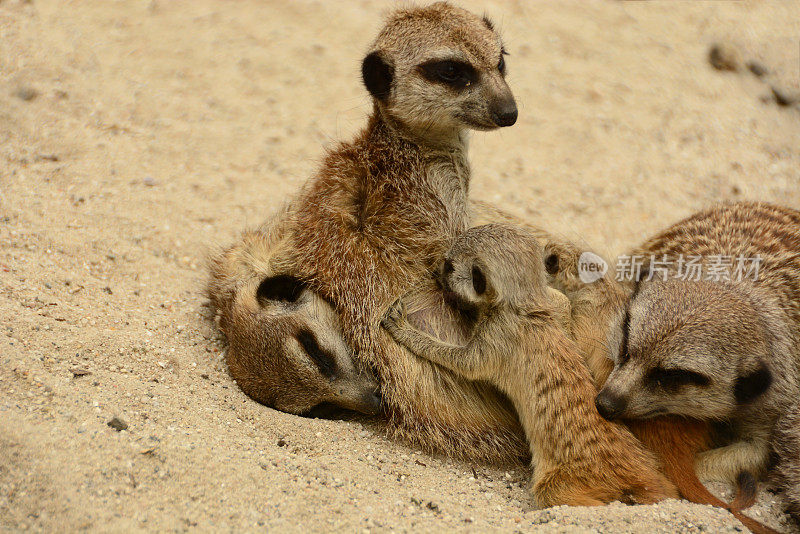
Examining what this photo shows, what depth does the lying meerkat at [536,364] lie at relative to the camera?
2773 mm

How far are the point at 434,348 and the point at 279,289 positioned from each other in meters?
0.78

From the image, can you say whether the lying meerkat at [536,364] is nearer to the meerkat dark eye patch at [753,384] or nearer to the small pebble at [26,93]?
the meerkat dark eye patch at [753,384]

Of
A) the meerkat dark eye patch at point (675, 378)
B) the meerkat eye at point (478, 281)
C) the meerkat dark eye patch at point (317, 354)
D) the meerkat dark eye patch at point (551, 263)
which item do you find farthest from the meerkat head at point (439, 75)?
the meerkat dark eye patch at point (675, 378)

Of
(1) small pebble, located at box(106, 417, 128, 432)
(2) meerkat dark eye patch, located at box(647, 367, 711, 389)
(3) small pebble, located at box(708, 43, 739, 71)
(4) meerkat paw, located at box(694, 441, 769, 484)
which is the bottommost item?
(1) small pebble, located at box(106, 417, 128, 432)

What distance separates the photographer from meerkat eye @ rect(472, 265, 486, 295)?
3.10 meters

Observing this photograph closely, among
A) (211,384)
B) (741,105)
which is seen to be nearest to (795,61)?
(741,105)

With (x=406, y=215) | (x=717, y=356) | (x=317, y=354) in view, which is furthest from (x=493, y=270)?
(x=717, y=356)

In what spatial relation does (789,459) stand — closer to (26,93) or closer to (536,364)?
(536,364)

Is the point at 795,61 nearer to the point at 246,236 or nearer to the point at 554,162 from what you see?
the point at 554,162

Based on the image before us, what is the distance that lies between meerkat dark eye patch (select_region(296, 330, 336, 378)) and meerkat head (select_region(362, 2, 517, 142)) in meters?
1.16

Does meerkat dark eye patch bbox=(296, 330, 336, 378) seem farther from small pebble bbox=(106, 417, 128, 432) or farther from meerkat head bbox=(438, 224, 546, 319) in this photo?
small pebble bbox=(106, 417, 128, 432)

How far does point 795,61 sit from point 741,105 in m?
0.64

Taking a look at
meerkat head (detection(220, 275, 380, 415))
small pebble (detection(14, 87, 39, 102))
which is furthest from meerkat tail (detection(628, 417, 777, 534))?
small pebble (detection(14, 87, 39, 102))

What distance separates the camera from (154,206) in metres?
4.61
